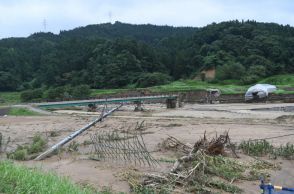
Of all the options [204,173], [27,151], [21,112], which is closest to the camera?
[204,173]

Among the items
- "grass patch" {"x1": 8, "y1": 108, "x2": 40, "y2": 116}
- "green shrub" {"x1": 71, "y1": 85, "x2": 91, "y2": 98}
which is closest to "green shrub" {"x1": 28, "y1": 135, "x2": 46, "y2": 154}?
"grass patch" {"x1": 8, "y1": 108, "x2": 40, "y2": 116}

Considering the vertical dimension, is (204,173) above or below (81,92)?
above

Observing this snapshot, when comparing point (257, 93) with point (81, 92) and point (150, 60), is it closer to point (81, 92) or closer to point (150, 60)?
point (81, 92)

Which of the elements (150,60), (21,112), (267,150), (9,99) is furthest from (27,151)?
(150,60)

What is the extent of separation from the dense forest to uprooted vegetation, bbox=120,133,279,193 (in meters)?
65.8

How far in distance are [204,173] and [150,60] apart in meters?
91.4

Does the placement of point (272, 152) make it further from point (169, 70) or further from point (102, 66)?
point (169, 70)

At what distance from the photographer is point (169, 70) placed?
10631cm

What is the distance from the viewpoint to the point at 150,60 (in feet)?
341

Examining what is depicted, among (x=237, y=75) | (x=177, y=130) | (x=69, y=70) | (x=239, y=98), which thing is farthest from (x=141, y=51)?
(x=177, y=130)

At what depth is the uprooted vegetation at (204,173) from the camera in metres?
11.7

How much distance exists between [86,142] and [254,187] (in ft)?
33.3

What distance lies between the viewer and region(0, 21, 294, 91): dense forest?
292ft

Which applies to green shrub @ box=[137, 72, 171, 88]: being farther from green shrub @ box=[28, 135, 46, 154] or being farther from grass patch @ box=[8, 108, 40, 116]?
green shrub @ box=[28, 135, 46, 154]
